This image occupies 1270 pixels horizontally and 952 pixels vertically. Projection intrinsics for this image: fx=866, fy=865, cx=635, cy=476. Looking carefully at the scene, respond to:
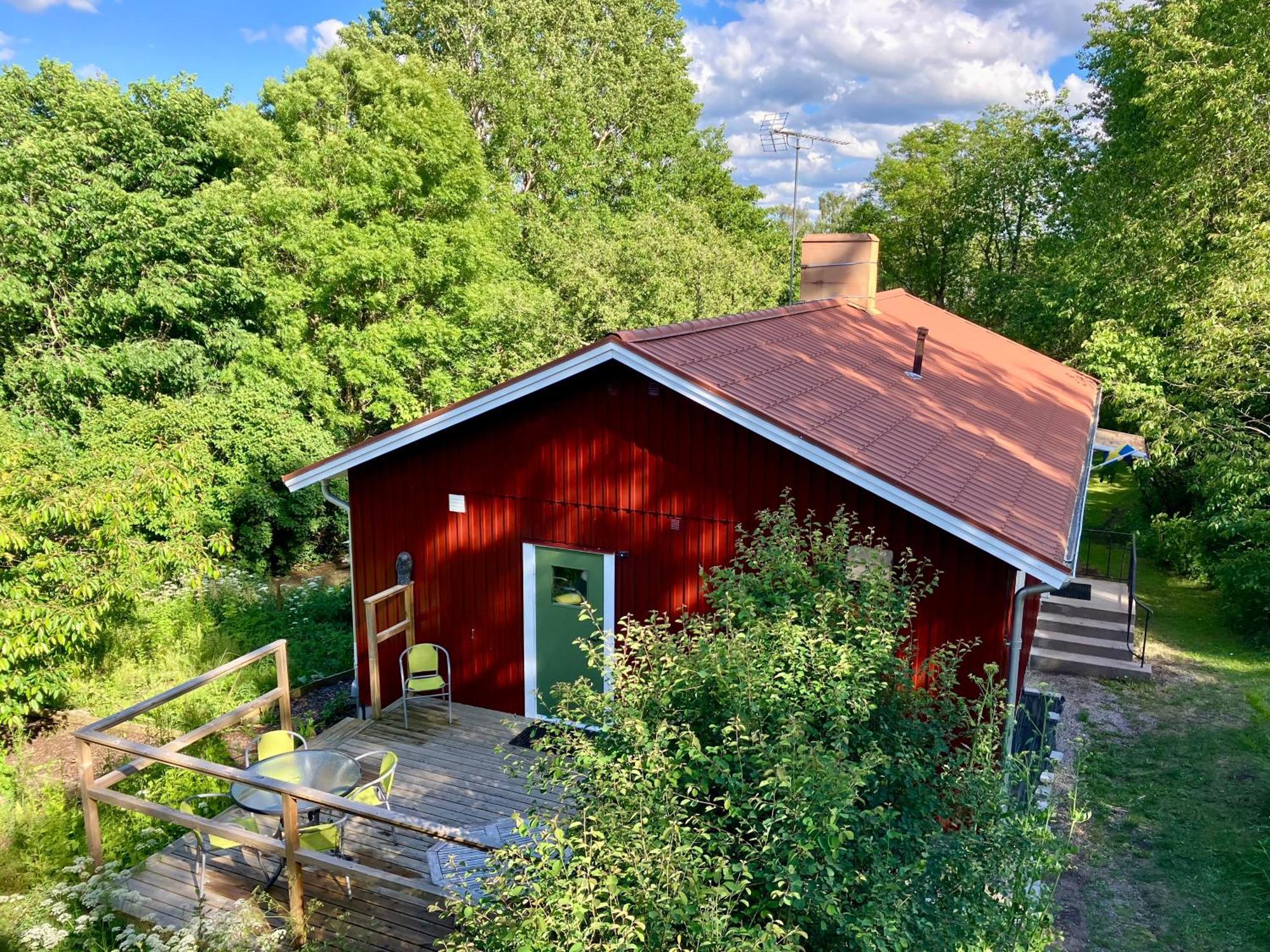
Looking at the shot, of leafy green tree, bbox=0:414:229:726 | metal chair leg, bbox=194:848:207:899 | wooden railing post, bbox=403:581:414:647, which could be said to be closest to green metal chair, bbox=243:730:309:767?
metal chair leg, bbox=194:848:207:899

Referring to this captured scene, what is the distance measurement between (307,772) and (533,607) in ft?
9.34

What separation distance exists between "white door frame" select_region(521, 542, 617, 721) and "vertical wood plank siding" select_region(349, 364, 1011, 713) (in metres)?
0.08

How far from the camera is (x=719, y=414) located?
7.56 m

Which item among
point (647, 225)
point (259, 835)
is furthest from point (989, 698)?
point (647, 225)

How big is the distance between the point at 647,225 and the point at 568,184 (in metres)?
12.4

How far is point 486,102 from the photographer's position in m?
29.4

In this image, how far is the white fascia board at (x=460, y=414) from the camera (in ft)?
25.6

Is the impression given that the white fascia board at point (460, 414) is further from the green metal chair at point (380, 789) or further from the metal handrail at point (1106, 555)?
the metal handrail at point (1106, 555)

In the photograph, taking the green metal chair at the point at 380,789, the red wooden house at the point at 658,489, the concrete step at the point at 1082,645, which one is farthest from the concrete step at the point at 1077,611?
the green metal chair at the point at 380,789

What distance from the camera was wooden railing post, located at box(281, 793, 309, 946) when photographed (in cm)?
561

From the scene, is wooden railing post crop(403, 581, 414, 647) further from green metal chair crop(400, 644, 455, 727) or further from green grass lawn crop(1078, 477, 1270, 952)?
green grass lawn crop(1078, 477, 1270, 952)

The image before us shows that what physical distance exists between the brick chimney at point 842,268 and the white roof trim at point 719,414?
9389 millimetres

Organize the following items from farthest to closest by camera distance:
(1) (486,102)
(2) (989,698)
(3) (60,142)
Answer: (1) (486,102) < (3) (60,142) < (2) (989,698)

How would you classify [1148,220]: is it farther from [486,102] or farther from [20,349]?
[20,349]
